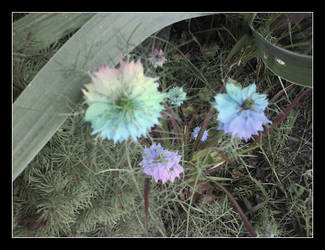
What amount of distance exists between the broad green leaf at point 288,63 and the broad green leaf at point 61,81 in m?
0.36

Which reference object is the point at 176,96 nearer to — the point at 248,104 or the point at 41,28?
the point at 248,104

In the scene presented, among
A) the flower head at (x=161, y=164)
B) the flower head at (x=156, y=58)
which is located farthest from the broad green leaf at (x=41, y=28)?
the flower head at (x=161, y=164)

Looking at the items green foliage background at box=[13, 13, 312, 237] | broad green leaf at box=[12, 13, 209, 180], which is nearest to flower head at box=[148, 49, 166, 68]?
green foliage background at box=[13, 13, 312, 237]

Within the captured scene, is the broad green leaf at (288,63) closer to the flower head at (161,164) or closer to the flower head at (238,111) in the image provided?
the flower head at (238,111)

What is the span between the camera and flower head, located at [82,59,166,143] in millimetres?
492

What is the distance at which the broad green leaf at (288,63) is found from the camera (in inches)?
25.6

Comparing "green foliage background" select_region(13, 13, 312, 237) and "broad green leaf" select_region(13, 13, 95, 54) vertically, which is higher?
"broad green leaf" select_region(13, 13, 95, 54)

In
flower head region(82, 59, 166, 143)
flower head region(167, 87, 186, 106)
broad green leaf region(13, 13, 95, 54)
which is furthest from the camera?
flower head region(167, 87, 186, 106)

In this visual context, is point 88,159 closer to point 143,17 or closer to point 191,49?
point 143,17

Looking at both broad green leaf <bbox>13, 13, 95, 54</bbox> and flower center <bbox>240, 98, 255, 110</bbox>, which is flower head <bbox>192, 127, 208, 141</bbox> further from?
broad green leaf <bbox>13, 13, 95, 54</bbox>

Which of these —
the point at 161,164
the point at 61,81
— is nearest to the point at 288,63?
the point at 161,164

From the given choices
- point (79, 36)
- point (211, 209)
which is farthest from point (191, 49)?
point (211, 209)

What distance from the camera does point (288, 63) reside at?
2.23 feet

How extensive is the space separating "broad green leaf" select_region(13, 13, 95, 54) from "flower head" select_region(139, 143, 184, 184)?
1.21 feet
